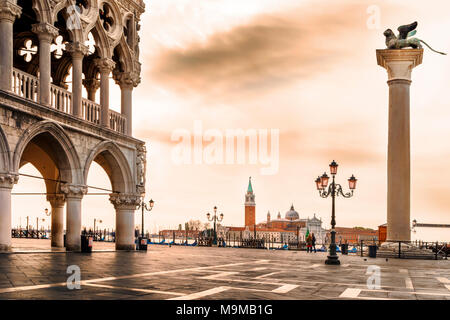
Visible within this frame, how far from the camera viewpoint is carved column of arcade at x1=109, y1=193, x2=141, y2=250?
2789 cm

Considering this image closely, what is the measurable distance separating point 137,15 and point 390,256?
19.6 meters

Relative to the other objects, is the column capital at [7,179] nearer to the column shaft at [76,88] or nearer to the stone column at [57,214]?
the column shaft at [76,88]

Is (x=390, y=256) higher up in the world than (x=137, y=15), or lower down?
lower down

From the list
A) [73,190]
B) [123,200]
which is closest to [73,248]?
[73,190]

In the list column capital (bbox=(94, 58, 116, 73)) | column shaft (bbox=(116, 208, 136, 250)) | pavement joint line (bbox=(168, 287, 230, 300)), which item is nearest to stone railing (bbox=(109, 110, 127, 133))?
column capital (bbox=(94, 58, 116, 73))

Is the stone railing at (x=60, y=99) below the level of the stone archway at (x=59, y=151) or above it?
above

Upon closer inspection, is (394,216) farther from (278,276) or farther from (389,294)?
(389,294)

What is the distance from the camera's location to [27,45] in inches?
1134

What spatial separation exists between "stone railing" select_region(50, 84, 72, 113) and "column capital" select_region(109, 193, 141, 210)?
620cm

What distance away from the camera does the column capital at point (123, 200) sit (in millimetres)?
27828

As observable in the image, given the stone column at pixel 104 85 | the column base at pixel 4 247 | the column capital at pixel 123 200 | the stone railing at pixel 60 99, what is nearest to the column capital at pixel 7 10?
the stone railing at pixel 60 99

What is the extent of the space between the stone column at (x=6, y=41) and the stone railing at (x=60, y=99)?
3085 millimetres
